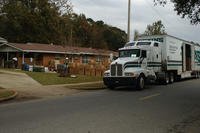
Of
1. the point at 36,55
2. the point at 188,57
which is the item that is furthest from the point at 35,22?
the point at 188,57

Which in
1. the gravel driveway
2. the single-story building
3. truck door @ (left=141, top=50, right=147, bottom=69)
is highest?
the single-story building

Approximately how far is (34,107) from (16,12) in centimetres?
5750

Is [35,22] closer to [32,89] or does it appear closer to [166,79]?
[166,79]

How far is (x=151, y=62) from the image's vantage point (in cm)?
2669

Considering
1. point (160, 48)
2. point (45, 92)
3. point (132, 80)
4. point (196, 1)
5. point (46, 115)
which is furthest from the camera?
point (160, 48)

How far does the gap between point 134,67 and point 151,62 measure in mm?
2614

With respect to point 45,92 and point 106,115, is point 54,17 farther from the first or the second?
point 106,115

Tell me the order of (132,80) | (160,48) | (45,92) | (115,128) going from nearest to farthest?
(115,128) < (45,92) < (132,80) < (160,48)

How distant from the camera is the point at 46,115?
1234 cm

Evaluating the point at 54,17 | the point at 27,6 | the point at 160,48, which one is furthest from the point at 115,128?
the point at 27,6

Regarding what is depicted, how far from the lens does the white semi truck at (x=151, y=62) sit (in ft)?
79.8

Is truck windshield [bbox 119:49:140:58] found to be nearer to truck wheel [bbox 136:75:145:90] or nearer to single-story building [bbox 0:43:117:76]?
truck wheel [bbox 136:75:145:90]

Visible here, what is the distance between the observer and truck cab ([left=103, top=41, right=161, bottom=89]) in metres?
24.1

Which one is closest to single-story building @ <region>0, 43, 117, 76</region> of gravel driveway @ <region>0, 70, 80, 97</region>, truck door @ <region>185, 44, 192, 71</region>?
truck door @ <region>185, 44, 192, 71</region>
